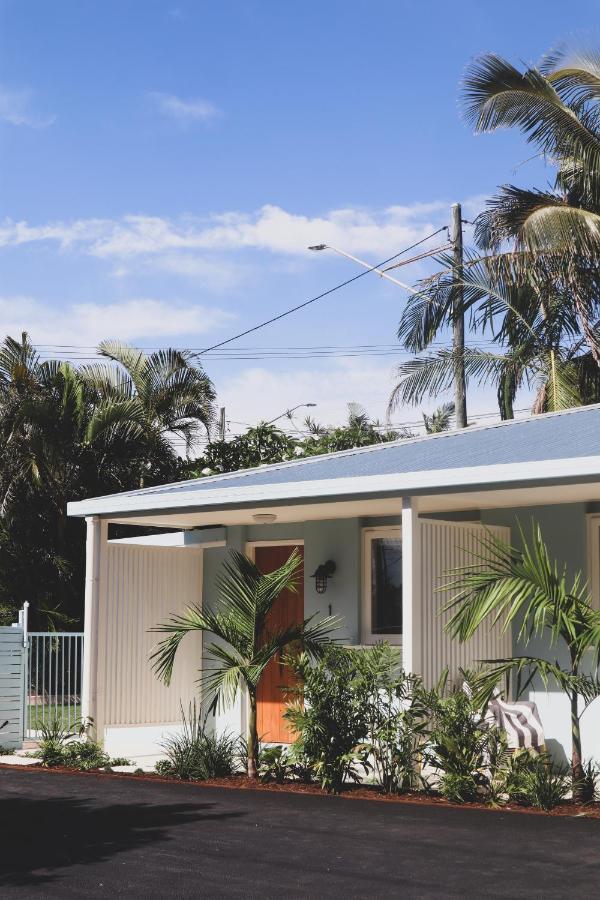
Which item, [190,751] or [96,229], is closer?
[190,751]

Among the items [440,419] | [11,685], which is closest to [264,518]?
[11,685]

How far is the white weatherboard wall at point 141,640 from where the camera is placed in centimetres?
1326

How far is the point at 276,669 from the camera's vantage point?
561 inches

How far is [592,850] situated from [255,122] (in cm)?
1644

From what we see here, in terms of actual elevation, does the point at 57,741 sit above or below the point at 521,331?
below

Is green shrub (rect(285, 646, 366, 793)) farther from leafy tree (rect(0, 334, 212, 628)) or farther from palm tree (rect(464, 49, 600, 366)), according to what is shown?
leafy tree (rect(0, 334, 212, 628))

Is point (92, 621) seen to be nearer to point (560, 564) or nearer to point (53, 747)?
point (53, 747)

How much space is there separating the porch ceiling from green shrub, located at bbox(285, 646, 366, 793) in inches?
64.3

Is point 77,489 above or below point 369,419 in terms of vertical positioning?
below

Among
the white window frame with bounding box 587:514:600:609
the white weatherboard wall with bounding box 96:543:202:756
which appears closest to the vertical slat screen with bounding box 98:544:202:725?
the white weatherboard wall with bounding box 96:543:202:756

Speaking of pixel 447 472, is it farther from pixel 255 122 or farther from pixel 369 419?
pixel 369 419

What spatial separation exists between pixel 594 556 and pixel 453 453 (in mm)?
1659

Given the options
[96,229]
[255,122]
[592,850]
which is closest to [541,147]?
[255,122]

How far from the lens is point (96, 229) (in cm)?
3164
